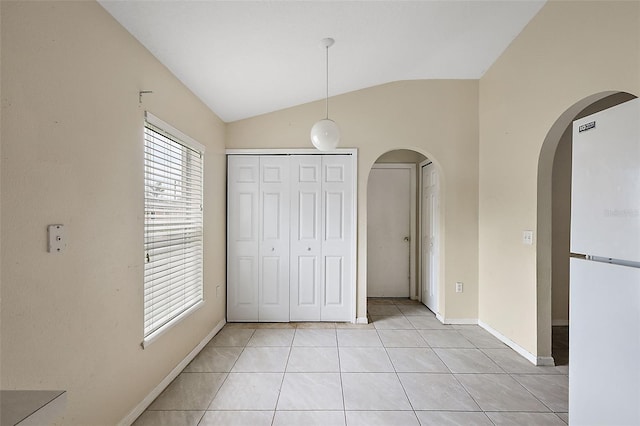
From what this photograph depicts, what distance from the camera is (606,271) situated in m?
1.18

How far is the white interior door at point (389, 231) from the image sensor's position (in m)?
4.84

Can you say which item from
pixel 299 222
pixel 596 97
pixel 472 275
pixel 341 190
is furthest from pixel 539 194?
pixel 299 222

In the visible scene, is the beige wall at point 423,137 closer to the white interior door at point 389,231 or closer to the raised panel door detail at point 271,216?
the raised panel door detail at point 271,216

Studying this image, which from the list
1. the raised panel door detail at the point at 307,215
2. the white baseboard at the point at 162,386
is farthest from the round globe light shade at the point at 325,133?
the white baseboard at the point at 162,386

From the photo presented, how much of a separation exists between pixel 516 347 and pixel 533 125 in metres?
2.12

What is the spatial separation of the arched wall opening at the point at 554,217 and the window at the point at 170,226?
3148mm

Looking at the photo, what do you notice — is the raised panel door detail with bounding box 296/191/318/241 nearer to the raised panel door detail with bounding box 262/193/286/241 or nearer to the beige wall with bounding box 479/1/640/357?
the raised panel door detail with bounding box 262/193/286/241

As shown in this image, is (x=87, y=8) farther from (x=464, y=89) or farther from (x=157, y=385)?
(x=464, y=89)

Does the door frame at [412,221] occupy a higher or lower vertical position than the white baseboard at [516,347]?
higher

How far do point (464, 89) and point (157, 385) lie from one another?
4.34 meters

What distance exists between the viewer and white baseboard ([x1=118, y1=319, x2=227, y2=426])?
1878 mm

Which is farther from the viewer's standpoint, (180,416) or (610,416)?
(180,416)

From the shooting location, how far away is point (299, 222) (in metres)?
3.70

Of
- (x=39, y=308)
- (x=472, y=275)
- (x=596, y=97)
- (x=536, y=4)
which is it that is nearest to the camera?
(x=39, y=308)
